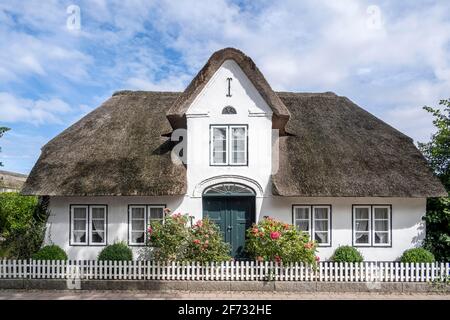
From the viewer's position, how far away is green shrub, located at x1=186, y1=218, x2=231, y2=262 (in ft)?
37.7

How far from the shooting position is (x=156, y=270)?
1172 centimetres

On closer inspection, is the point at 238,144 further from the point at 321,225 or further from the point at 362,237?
the point at 362,237

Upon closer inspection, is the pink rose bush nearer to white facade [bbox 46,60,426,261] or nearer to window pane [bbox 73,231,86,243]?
white facade [bbox 46,60,426,261]

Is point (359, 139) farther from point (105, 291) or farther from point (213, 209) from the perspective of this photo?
point (105, 291)

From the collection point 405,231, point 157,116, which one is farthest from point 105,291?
point 405,231

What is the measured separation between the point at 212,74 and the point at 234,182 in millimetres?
4303

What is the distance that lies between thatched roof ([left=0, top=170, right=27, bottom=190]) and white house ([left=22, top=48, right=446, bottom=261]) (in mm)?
16637

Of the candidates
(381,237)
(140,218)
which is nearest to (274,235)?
(381,237)

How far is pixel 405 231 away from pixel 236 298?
7.39 meters

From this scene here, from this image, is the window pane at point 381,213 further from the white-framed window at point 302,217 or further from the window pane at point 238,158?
the window pane at point 238,158

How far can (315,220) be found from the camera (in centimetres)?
1342

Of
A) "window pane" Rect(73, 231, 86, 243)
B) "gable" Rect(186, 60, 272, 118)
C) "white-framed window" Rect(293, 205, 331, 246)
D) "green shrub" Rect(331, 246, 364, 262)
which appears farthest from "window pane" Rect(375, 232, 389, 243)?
"window pane" Rect(73, 231, 86, 243)

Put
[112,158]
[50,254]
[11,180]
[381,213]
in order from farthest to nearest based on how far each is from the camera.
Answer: [11,180], [112,158], [381,213], [50,254]

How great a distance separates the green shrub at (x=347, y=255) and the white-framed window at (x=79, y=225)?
9.49m
